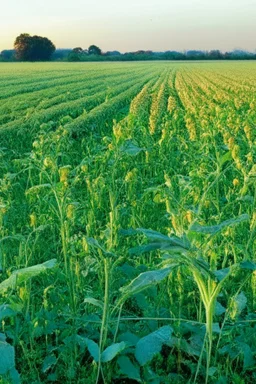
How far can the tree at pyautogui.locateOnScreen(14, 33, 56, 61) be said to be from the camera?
9694cm

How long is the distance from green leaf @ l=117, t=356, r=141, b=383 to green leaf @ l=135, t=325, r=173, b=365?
0.64 feet

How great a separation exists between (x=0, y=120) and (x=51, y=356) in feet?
30.9

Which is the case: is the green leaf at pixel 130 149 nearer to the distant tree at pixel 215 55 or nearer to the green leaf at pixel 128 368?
the green leaf at pixel 128 368

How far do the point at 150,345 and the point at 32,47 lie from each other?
330 feet

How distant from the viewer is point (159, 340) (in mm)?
2008

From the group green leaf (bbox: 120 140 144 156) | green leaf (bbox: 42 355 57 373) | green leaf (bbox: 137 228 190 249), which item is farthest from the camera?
green leaf (bbox: 120 140 144 156)

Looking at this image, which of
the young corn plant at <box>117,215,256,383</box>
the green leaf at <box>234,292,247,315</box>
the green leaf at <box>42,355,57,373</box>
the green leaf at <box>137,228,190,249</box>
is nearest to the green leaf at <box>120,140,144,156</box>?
the green leaf at <box>234,292,247,315</box>

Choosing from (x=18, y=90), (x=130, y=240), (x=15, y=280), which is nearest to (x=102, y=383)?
(x=15, y=280)

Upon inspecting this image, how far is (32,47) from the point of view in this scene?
9731 cm

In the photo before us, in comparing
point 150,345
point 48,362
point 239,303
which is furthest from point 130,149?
point 150,345

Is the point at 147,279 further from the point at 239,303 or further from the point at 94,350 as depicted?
the point at 239,303

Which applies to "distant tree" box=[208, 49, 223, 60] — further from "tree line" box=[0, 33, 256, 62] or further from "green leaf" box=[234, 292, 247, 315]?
"green leaf" box=[234, 292, 247, 315]

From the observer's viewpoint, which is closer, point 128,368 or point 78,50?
point 128,368

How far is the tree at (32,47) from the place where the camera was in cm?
9694
